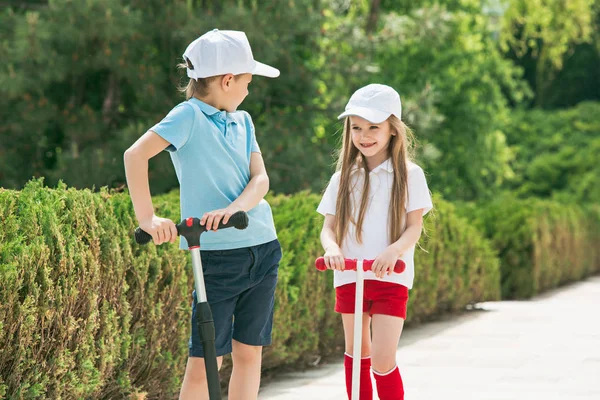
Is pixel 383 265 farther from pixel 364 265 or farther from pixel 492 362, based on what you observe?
pixel 492 362

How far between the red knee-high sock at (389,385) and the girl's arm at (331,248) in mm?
556

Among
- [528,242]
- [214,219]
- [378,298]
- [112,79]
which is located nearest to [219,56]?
[214,219]

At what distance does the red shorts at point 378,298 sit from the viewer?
13.1 feet

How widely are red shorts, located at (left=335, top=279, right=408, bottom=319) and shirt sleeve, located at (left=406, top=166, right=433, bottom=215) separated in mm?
338

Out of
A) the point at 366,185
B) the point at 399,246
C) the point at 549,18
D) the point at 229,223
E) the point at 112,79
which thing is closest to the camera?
the point at 229,223

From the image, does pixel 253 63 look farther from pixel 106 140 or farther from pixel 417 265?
pixel 106 140

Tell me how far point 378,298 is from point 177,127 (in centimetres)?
124

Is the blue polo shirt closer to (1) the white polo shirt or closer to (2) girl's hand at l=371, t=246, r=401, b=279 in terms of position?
(2) girl's hand at l=371, t=246, r=401, b=279

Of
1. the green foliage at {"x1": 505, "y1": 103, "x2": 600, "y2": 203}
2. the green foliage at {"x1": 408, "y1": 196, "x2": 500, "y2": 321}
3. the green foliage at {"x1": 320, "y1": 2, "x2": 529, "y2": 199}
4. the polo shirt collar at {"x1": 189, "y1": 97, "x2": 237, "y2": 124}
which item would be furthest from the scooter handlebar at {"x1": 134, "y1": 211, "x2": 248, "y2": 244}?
the green foliage at {"x1": 505, "y1": 103, "x2": 600, "y2": 203}

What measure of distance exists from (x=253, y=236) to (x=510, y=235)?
9646 mm

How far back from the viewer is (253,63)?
3475mm

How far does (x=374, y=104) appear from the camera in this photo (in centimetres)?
404

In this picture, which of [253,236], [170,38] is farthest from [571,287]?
[253,236]

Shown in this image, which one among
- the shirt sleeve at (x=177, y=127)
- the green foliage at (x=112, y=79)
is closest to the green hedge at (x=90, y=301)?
the shirt sleeve at (x=177, y=127)
